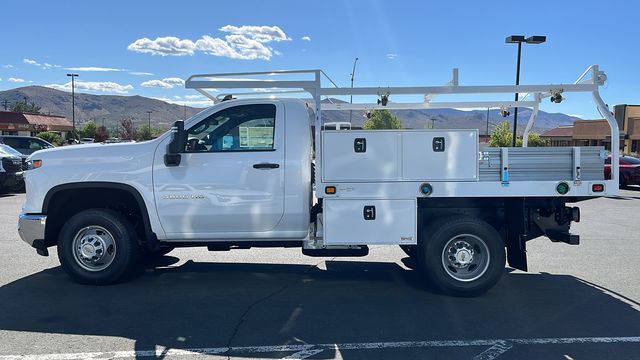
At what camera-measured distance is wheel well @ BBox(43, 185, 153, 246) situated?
6.34 meters

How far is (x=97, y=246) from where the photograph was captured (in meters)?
6.41

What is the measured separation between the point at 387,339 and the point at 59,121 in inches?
3352

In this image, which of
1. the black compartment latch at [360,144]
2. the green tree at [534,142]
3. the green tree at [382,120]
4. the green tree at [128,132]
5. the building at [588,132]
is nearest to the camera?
the black compartment latch at [360,144]

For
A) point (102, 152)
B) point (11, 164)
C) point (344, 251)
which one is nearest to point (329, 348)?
point (344, 251)

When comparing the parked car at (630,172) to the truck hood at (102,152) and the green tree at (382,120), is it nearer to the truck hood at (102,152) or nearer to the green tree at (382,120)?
the green tree at (382,120)

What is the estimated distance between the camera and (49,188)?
6305 millimetres

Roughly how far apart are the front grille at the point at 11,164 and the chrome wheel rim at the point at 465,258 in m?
14.6

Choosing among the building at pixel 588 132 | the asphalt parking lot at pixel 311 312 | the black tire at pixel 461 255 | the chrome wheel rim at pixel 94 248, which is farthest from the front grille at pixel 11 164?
the building at pixel 588 132

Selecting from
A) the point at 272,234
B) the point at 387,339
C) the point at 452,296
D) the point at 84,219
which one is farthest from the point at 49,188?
the point at 452,296

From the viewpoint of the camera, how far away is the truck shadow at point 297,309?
5.01 meters

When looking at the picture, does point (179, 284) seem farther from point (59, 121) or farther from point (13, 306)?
point (59, 121)

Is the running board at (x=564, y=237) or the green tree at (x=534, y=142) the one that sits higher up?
the green tree at (x=534, y=142)

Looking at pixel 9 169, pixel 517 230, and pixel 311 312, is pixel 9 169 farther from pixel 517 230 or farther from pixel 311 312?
pixel 517 230

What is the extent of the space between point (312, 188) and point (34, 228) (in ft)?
10.5
